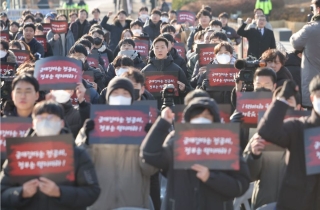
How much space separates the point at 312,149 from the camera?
284 inches

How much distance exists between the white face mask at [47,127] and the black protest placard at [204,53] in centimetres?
863

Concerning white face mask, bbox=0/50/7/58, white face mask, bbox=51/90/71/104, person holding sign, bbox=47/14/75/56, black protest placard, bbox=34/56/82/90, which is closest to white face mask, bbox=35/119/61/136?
white face mask, bbox=51/90/71/104

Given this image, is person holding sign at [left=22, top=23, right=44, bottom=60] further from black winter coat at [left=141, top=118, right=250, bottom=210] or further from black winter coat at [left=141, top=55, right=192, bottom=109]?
black winter coat at [left=141, top=118, right=250, bottom=210]

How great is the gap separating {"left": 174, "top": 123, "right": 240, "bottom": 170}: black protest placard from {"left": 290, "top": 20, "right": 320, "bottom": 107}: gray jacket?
222 inches

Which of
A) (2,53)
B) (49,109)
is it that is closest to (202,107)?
(49,109)

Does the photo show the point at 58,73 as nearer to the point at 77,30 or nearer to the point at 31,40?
the point at 31,40

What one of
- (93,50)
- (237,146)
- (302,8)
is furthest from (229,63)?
(302,8)

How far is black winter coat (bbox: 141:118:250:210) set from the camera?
22.5ft

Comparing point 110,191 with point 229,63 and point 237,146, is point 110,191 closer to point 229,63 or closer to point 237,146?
point 237,146

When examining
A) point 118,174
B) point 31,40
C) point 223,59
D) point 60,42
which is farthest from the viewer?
point 60,42

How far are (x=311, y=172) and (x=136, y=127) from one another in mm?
1623

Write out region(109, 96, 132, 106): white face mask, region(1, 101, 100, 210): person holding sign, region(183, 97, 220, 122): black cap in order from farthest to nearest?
region(109, 96, 132, 106): white face mask
region(183, 97, 220, 122): black cap
region(1, 101, 100, 210): person holding sign

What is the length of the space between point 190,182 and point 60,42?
53.4 feet

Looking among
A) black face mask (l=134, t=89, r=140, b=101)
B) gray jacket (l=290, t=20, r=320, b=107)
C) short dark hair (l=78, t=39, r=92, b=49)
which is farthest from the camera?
short dark hair (l=78, t=39, r=92, b=49)
